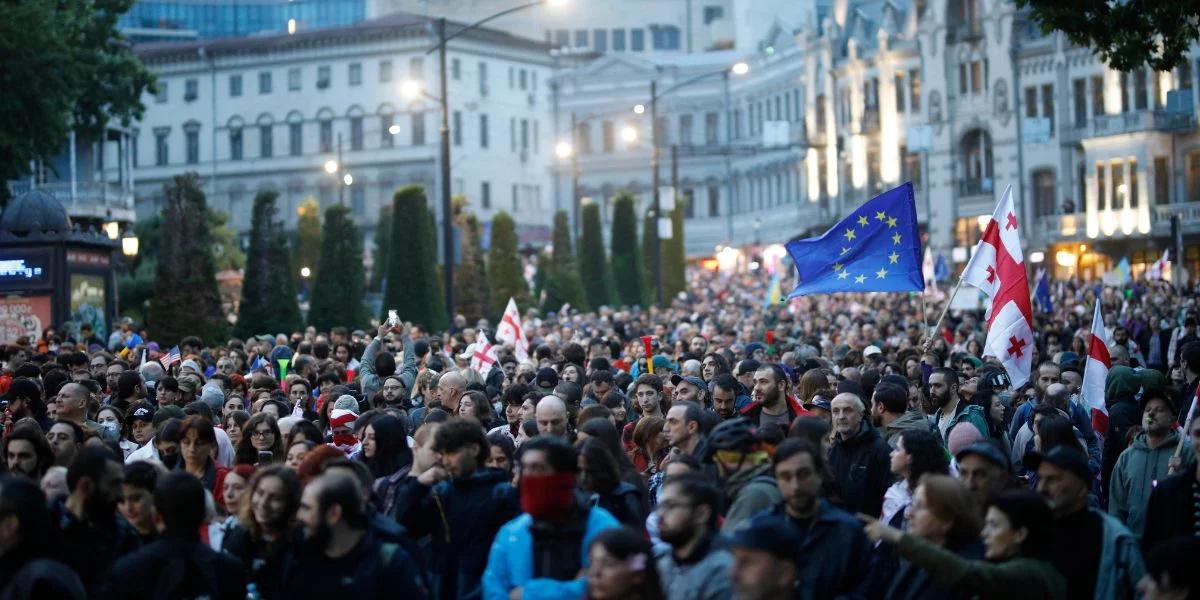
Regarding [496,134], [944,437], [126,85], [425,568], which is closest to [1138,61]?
[944,437]

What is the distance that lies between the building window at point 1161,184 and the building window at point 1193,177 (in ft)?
2.41

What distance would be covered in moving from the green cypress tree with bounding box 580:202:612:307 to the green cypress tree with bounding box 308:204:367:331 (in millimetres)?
19836

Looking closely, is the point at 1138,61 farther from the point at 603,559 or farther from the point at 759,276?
the point at 759,276

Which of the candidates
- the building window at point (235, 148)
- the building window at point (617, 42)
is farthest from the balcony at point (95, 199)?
the building window at point (617, 42)

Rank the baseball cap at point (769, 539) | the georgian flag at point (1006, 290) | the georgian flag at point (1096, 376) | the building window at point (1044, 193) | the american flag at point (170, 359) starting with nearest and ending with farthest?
1. the baseball cap at point (769, 539)
2. the georgian flag at point (1096, 376)
3. the georgian flag at point (1006, 290)
4. the american flag at point (170, 359)
5. the building window at point (1044, 193)

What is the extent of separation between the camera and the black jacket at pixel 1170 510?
361 inches

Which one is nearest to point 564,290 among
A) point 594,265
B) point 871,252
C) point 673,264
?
point 594,265

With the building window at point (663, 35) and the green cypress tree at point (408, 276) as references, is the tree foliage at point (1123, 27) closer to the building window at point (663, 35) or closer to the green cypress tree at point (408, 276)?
the green cypress tree at point (408, 276)

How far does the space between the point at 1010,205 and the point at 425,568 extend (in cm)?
1079

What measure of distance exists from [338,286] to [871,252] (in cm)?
2365

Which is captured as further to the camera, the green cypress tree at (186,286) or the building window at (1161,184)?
the building window at (1161,184)

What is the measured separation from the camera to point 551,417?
11328 mm

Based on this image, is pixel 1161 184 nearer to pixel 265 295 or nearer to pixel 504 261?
pixel 504 261

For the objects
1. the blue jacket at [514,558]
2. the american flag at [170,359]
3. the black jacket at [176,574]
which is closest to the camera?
the blue jacket at [514,558]
